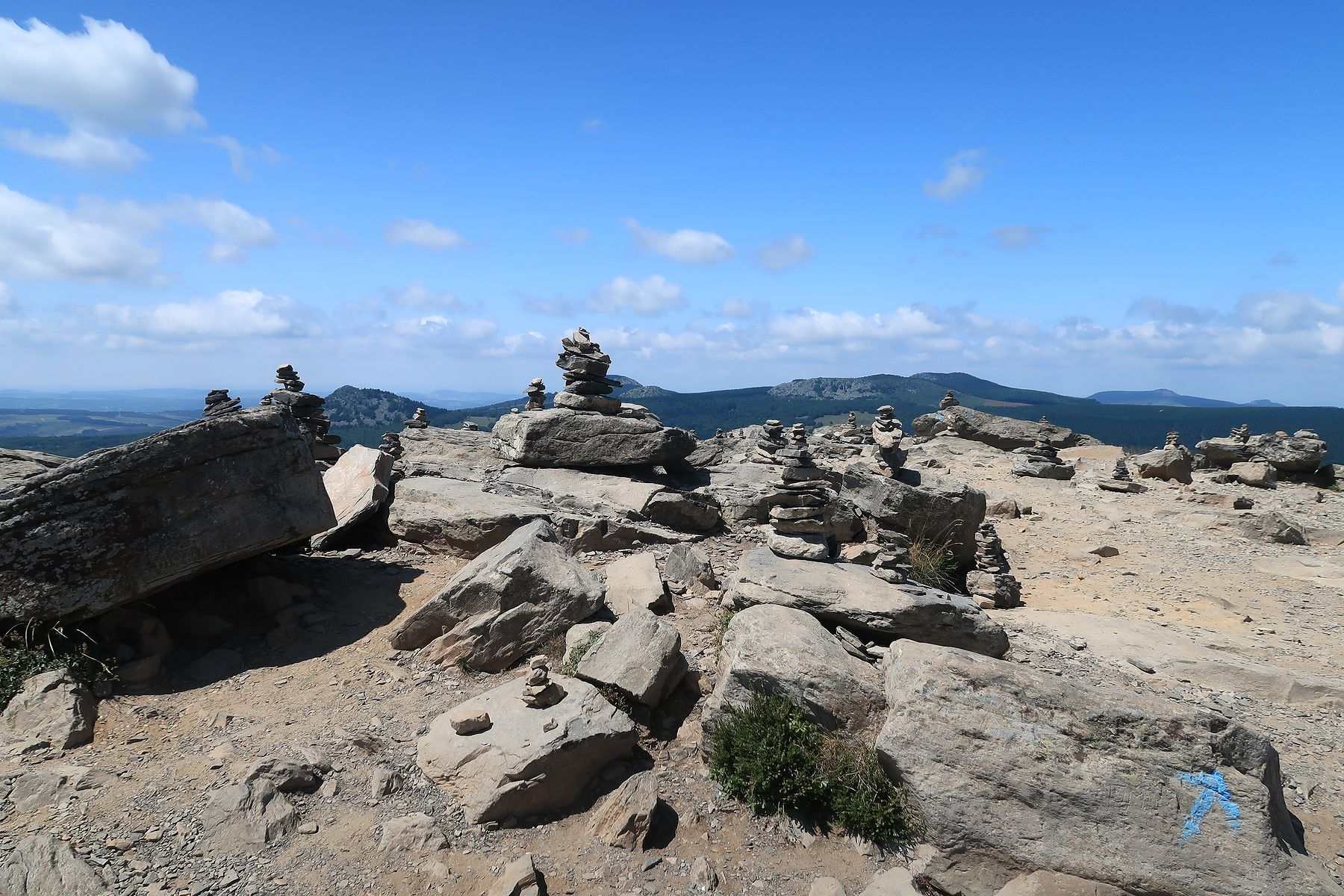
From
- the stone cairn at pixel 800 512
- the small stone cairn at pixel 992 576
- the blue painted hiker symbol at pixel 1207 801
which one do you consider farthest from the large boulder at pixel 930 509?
the blue painted hiker symbol at pixel 1207 801

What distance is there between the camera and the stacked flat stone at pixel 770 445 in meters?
22.6

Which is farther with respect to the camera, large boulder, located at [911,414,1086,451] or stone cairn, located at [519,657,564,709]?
large boulder, located at [911,414,1086,451]

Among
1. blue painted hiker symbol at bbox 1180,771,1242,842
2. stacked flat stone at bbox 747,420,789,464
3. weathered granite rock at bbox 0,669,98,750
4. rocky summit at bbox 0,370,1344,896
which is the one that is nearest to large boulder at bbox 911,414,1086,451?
stacked flat stone at bbox 747,420,789,464

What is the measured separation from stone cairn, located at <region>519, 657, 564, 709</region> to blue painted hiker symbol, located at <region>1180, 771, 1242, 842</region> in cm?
598

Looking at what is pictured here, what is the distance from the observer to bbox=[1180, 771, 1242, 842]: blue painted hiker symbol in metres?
5.91

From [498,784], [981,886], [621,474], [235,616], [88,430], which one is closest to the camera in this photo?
[981,886]

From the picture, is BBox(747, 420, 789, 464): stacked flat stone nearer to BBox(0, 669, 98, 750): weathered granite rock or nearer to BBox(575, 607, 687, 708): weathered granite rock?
BBox(575, 607, 687, 708): weathered granite rock

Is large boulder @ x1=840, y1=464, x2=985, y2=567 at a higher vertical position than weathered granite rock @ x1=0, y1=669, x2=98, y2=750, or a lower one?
higher

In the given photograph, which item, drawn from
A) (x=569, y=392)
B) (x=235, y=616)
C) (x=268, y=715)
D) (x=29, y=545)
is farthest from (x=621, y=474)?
(x=29, y=545)

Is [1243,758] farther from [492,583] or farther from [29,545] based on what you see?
[29,545]

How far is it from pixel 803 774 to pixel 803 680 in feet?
3.17

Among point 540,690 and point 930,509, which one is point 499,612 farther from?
point 930,509

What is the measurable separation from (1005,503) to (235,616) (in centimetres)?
1988

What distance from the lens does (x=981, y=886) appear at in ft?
19.7
